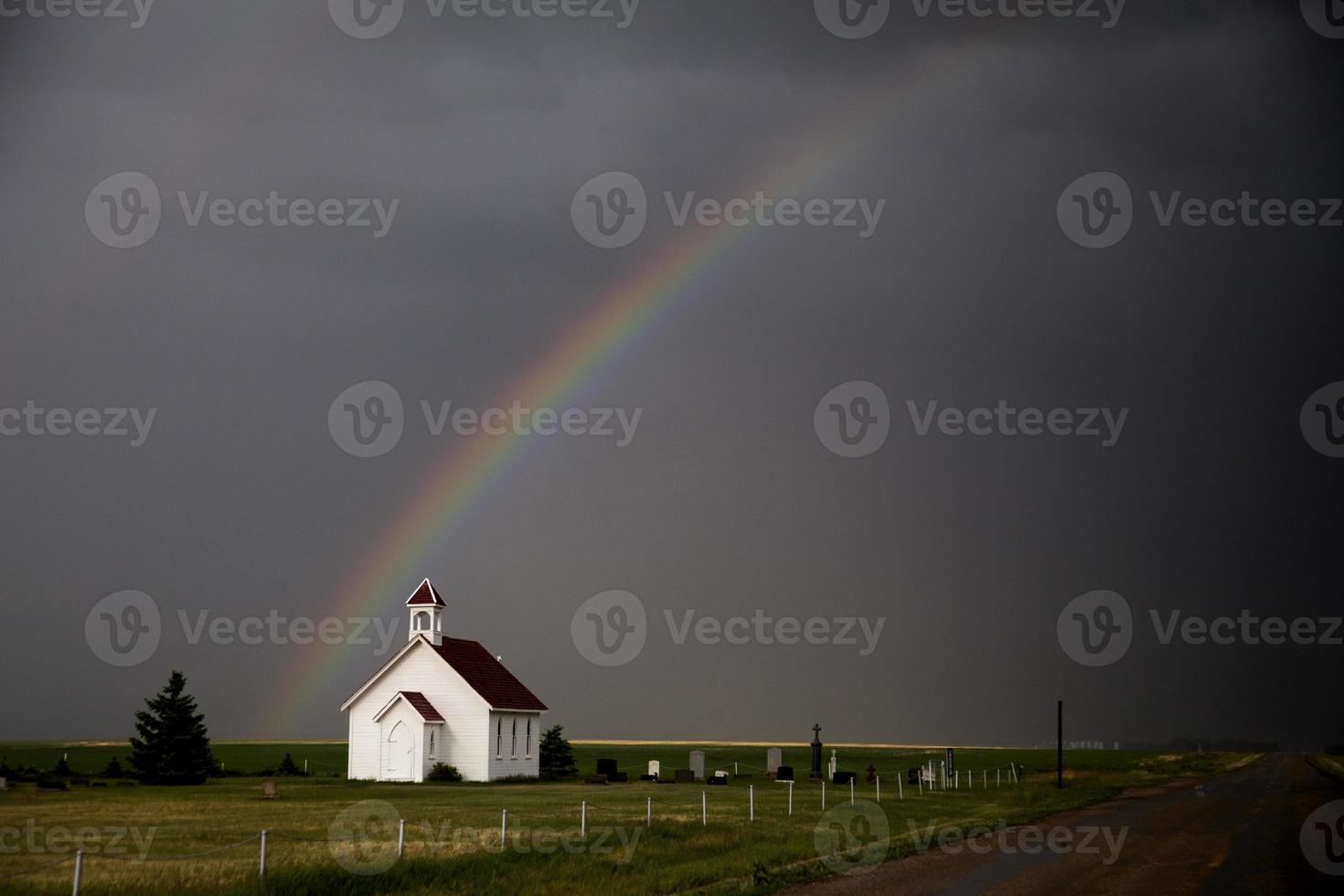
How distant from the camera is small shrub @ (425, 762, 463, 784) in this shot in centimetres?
5950

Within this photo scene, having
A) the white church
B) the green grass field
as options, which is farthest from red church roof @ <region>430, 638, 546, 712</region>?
the green grass field

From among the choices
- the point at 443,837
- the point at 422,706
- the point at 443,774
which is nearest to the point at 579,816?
the point at 443,837

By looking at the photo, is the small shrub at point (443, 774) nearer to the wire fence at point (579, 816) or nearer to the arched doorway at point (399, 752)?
the arched doorway at point (399, 752)

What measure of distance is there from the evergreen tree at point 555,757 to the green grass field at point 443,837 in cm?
1902

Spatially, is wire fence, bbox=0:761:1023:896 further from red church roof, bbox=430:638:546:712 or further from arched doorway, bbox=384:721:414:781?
arched doorway, bbox=384:721:414:781

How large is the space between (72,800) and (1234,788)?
50835 mm

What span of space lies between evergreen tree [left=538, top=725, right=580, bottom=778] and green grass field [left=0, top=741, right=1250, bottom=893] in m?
19.0

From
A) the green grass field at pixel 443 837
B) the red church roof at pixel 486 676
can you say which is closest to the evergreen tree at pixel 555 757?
the red church roof at pixel 486 676

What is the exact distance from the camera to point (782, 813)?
36.9m

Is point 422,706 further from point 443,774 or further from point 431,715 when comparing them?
point 443,774

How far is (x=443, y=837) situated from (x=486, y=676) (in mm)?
38359

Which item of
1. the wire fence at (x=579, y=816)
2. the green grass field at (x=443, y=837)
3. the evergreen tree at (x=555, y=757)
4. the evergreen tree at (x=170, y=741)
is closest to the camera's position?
the green grass field at (x=443, y=837)

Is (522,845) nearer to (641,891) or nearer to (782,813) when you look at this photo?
(641,891)

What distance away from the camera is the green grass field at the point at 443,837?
19.6 meters
